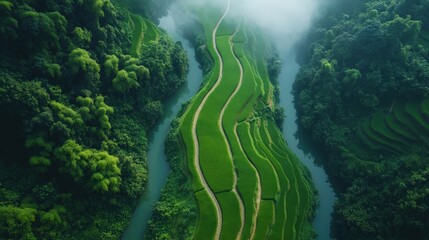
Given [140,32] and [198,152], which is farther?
[140,32]

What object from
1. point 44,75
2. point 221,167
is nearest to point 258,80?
point 221,167

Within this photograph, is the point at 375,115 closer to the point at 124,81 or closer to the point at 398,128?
the point at 398,128

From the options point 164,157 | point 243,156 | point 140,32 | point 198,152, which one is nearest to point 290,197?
point 243,156

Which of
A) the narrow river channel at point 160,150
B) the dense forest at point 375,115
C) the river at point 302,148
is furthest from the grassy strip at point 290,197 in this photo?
the narrow river channel at point 160,150

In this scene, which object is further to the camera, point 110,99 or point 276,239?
point 110,99

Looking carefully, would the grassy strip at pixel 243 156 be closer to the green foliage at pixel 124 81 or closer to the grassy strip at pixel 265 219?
the grassy strip at pixel 265 219

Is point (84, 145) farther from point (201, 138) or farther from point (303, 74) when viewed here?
point (303, 74)

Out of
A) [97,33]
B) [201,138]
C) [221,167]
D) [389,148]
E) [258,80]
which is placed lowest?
[221,167]

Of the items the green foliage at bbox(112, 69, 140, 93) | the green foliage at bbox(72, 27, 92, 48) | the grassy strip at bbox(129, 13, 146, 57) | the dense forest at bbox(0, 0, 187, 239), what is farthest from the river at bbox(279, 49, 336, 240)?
the green foliage at bbox(72, 27, 92, 48)
